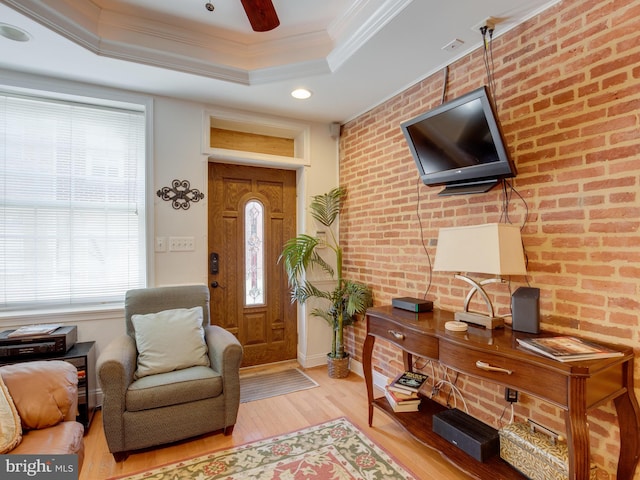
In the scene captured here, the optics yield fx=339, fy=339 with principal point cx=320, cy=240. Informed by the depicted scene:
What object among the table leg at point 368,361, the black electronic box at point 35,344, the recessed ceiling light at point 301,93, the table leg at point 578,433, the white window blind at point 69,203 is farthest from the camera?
the recessed ceiling light at point 301,93

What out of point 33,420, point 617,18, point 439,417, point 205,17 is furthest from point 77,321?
point 617,18

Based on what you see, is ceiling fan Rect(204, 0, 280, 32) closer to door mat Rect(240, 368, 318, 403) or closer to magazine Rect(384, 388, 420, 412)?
magazine Rect(384, 388, 420, 412)

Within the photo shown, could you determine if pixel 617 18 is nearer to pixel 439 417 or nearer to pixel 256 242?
pixel 439 417

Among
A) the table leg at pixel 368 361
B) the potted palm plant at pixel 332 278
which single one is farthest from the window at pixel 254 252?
the table leg at pixel 368 361

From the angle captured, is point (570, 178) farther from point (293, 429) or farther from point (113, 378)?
point (113, 378)

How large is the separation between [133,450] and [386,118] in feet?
10.1

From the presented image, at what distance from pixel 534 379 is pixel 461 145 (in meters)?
1.29

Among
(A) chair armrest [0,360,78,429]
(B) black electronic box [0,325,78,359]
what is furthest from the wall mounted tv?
(B) black electronic box [0,325,78,359]

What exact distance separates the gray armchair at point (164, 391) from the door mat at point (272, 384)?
63 centimetres

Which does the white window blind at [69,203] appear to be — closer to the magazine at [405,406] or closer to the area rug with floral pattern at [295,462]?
the area rug with floral pattern at [295,462]

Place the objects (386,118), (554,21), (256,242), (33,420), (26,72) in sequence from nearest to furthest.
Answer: (33,420)
(554,21)
(26,72)
(386,118)
(256,242)

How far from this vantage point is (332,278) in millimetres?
3584

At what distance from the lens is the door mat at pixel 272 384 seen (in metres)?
2.91

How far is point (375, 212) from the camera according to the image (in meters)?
3.11
